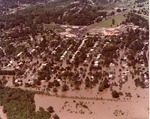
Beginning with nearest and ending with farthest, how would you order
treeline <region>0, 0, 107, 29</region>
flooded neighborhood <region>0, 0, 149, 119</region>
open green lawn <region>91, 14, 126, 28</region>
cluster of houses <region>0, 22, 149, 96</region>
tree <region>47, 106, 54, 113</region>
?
tree <region>47, 106, 54, 113</region> → flooded neighborhood <region>0, 0, 149, 119</region> → cluster of houses <region>0, 22, 149, 96</region> → open green lawn <region>91, 14, 126, 28</region> → treeline <region>0, 0, 107, 29</region>

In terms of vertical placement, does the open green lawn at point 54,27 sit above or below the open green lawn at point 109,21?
below

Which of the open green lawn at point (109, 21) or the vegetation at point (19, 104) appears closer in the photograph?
the vegetation at point (19, 104)

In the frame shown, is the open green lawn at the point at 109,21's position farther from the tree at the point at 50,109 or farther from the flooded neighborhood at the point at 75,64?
the tree at the point at 50,109

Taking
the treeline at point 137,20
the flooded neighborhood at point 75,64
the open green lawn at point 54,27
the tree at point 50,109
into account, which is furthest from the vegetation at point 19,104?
the treeline at point 137,20

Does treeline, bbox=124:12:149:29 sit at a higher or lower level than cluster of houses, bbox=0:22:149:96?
higher

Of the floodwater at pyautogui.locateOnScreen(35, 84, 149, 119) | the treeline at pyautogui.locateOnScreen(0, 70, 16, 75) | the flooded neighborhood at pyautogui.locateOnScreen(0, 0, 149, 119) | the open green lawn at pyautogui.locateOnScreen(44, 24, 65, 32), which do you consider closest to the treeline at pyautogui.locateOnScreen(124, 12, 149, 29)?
the flooded neighborhood at pyautogui.locateOnScreen(0, 0, 149, 119)

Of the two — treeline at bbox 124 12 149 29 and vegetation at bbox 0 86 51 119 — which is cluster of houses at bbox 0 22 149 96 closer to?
vegetation at bbox 0 86 51 119

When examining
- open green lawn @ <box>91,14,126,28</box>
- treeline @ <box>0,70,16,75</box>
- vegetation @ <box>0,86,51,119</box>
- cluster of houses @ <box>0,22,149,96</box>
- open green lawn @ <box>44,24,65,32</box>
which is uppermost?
open green lawn @ <box>91,14,126,28</box>

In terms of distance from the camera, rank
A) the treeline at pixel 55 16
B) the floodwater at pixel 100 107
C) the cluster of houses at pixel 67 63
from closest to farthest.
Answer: the floodwater at pixel 100 107 → the cluster of houses at pixel 67 63 → the treeline at pixel 55 16

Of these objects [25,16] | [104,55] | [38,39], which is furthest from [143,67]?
[25,16]

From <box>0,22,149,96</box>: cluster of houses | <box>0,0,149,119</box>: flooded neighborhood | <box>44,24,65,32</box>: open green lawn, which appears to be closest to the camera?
<box>0,0,149,119</box>: flooded neighborhood

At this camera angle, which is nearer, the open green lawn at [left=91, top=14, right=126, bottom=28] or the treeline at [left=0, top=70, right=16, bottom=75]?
the treeline at [left=0, top=70, right=16, bottom=75]
